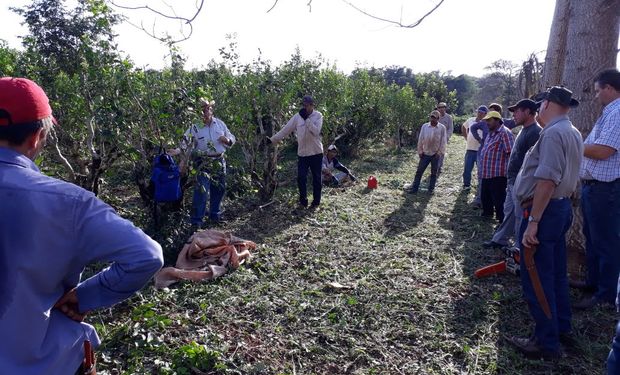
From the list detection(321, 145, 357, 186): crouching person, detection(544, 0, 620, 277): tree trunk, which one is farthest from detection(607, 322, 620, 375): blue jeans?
detection(321, 145, 357, 186): crouching person

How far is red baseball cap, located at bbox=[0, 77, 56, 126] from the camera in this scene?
4.39ft

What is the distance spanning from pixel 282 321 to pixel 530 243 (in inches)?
80.8

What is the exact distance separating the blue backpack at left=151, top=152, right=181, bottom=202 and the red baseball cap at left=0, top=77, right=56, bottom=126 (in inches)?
141

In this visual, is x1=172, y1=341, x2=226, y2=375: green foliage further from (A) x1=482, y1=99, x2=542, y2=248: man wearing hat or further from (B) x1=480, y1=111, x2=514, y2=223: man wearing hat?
(B) x1=480, y1=111, x2=514, y2=223: man wearing hat

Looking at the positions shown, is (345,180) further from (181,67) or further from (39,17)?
(39,17)

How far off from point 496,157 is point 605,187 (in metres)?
2.53

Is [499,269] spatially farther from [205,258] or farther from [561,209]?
[205,258]

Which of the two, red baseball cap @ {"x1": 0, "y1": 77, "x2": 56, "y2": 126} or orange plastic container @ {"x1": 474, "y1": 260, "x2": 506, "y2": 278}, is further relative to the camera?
orange plastic container @ {"x1": 474, "y1": 260, "x2": 506, "y2": 278}

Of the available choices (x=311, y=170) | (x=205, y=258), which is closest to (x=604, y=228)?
(x=205, y=258)

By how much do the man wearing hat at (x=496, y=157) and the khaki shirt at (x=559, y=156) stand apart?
10.2 feet

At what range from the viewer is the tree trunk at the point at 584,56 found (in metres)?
4.43

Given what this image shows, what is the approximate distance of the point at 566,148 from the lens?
2.98 meters

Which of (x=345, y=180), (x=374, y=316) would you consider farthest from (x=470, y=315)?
(x=345, y=180)

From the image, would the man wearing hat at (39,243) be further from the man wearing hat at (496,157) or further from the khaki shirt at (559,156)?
the man wearing hat at (496,157)
